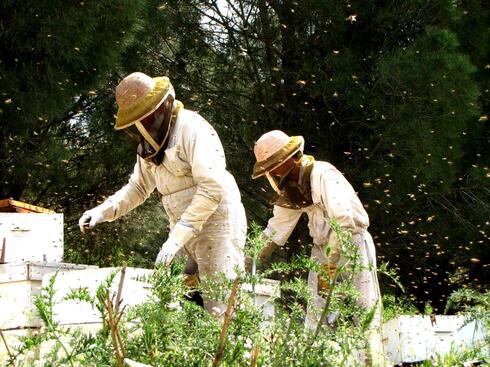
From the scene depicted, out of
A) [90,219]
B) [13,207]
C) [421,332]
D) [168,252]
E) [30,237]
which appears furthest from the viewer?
[13,207]

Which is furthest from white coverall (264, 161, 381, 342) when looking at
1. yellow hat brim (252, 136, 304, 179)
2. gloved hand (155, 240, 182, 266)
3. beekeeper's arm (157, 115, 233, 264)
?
gloved hand (155, 240, 182, 266)

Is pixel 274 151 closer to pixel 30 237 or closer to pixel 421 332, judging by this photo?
pixel 421 332

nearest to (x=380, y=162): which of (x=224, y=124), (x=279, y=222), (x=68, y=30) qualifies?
(x=224, y=124)

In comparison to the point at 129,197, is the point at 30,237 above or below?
below

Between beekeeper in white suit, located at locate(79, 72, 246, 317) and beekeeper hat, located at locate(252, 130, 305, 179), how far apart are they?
214 millimetres

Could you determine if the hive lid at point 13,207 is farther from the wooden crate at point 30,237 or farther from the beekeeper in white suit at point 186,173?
the beekeeper in white suit at point 186,173

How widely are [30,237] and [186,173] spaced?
1339mm

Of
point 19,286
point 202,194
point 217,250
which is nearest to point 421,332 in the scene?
point 217,250

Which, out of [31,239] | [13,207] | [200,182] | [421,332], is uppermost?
[13,207]

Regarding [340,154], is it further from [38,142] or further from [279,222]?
[279,222]

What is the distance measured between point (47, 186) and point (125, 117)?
225 inches

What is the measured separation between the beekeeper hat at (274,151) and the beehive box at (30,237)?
4.61ft

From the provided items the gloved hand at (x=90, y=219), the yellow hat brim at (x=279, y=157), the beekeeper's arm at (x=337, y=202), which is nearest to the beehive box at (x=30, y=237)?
the gloved hand at (x=90, y=219)

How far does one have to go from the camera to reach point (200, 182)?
4277mm
